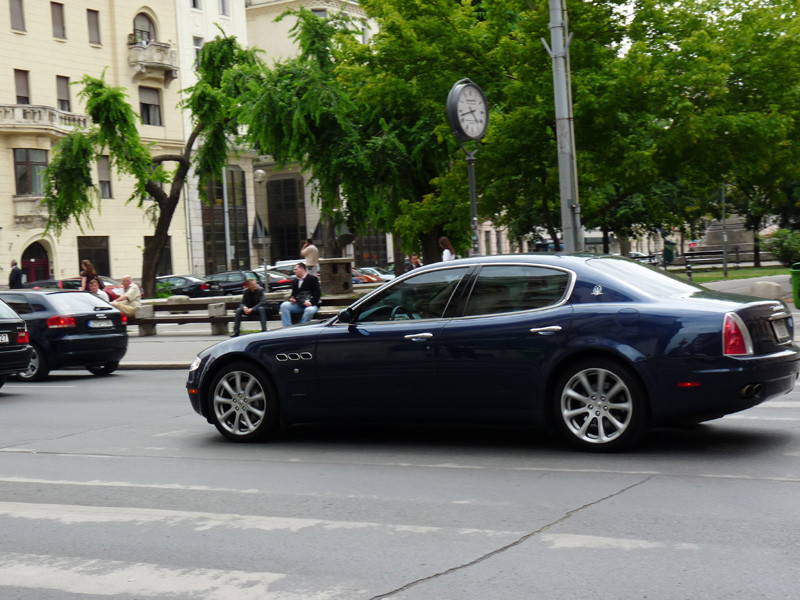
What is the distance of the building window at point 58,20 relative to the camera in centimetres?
5203

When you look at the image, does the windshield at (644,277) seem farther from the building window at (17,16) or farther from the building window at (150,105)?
the building window at (150,105)

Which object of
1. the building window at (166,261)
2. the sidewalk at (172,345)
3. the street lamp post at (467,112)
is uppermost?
the street lamp post at (467,112)

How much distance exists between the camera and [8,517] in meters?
6.80

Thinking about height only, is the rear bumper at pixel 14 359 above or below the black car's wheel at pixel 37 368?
above

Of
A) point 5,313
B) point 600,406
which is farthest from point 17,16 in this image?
point 600,406

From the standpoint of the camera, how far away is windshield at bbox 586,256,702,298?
26.4ft

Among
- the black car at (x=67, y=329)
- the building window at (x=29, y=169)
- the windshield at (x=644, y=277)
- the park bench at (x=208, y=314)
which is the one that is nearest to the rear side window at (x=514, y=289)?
the windshield at (x=644, y=277)

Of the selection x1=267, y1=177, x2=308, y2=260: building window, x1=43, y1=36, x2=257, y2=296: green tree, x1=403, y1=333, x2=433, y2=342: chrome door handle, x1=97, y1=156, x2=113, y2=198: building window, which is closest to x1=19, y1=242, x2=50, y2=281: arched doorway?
x1=97, y1=156, x2=113, y2=198: building window

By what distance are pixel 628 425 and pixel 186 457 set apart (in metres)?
3.51

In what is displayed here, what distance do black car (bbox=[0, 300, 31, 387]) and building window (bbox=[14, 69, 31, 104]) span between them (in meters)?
38.0

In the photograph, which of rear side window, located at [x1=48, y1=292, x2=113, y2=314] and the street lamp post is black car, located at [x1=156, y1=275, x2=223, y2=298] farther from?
the street lamp post

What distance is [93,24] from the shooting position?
178 ft

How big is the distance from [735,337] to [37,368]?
12.6 m

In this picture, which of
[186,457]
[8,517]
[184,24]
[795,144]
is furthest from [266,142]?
[184,24]
